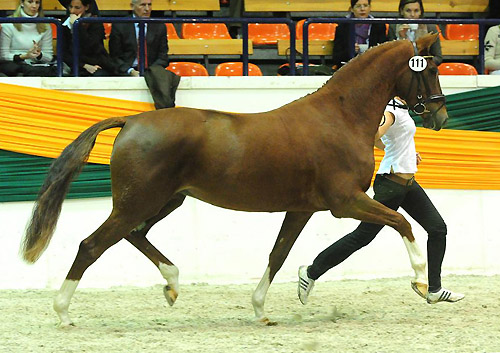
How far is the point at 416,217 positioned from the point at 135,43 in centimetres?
323

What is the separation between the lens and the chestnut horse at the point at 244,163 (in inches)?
204

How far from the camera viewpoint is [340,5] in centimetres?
964

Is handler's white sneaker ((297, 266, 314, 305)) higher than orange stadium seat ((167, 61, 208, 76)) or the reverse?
the reverse

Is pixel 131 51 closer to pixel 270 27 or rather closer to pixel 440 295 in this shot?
pixel 270 27

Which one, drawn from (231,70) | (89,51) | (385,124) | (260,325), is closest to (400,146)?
(385,124)

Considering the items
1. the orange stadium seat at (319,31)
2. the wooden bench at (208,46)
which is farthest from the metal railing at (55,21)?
the orange stadium seat at (319,31)

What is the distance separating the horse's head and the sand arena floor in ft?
4.71

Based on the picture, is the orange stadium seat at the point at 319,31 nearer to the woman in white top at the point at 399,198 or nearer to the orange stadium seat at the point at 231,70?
the orange stadium seat at the point at 231,70

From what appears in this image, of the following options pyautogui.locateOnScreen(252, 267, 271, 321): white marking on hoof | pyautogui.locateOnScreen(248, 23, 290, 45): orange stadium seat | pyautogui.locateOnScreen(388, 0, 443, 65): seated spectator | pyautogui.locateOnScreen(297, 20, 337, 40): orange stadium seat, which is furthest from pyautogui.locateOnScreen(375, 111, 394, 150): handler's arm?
pyautogui.locateOnScreen(248, 23, 290, 45): orange stadium seat

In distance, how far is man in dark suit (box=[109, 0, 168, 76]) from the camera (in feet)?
24.5

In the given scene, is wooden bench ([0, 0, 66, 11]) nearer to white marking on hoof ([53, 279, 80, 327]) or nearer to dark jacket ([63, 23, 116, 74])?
dark jacket ([63, 23, 116, 74])

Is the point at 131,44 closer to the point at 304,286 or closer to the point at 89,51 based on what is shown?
the point at 89,51

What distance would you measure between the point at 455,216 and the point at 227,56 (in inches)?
118

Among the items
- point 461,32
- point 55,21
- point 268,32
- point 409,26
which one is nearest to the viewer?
point 55,21
